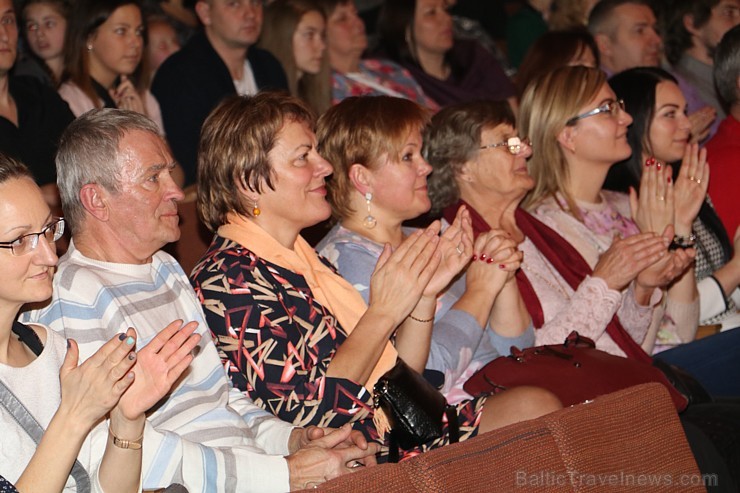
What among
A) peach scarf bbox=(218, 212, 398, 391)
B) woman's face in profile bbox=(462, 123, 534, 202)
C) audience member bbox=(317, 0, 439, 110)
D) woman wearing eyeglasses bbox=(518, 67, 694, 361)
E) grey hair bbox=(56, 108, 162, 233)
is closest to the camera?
grey hair bbox=(56, 108, 162, 233)

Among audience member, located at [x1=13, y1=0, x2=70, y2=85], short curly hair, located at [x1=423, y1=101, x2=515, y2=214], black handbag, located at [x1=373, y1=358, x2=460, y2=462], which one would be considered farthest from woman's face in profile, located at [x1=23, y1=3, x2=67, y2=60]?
black handbag, located at [x1=373, y1=358, x2=460, y2=462]

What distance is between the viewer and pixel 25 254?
73.2 inches

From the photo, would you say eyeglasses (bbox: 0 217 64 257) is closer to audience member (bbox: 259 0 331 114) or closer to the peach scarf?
the peach scarf

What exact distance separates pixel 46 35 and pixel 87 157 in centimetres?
219

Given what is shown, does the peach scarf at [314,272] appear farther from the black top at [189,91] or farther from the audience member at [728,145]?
the audience member at [728,145]

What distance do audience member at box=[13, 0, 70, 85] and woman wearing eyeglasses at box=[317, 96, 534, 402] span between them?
172 centimetres

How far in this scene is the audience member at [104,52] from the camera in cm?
418

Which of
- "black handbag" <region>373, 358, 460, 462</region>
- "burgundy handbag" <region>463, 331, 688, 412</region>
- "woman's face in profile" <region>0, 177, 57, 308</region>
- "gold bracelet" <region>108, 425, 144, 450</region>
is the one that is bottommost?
"burgundy handbag" <region>463, 331, 688, 412</region>

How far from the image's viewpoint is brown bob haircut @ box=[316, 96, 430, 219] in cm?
296

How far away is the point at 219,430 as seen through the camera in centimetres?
227

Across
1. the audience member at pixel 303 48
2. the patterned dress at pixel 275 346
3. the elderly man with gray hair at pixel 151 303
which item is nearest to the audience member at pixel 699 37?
the audience member at pixel 303 48

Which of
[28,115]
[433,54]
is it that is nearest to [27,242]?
[28,115]

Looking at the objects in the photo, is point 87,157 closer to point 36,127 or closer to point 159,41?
point 36,127

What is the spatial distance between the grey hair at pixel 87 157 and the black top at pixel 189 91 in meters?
1.85
